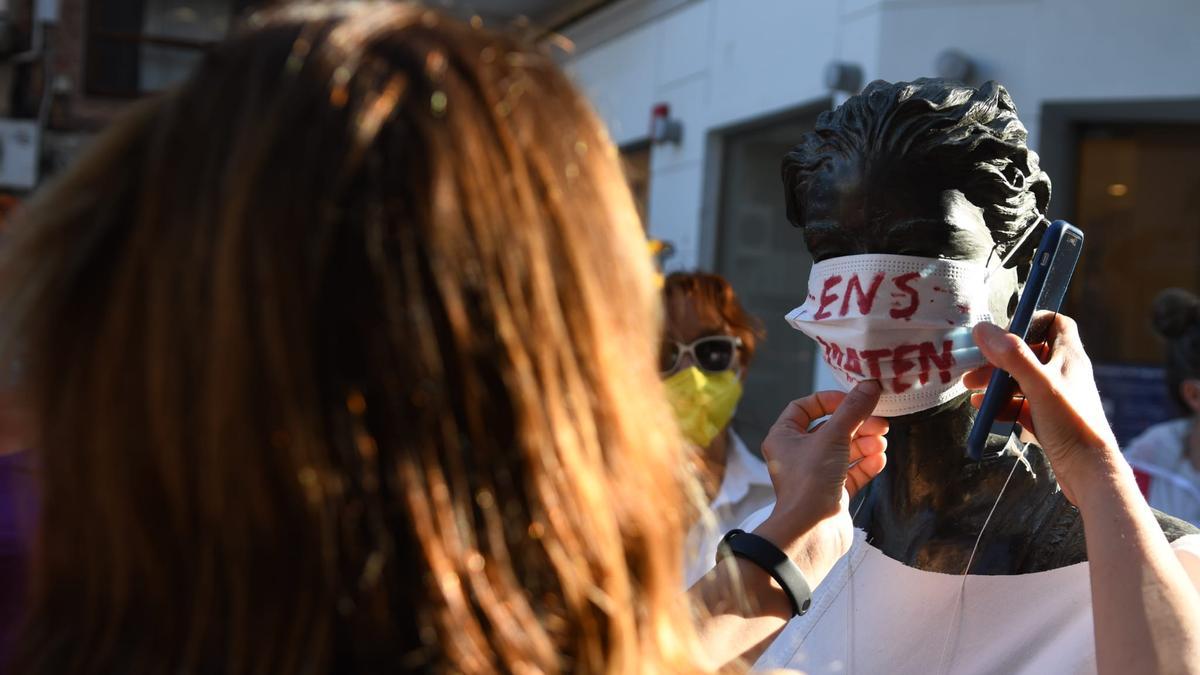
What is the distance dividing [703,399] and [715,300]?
399 millimetres

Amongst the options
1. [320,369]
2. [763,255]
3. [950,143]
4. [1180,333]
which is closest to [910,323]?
[950,143]

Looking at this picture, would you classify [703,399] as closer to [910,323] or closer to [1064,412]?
[910,323]

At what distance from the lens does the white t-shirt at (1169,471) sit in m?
4.59

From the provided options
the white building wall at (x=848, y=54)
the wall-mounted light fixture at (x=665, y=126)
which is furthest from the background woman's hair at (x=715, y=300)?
the wall-mounted light fixture at (x=665, y=126)

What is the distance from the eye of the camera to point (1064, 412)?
64.8 inches

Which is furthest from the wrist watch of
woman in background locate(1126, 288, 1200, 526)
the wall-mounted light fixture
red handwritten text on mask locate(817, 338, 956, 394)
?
the wall-mounted light fixture

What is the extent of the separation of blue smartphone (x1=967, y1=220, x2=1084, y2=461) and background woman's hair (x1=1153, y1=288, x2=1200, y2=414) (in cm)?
333

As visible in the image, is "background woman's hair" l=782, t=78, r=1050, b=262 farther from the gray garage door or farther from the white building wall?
the gray garage door

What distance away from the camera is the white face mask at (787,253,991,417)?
1.95 m

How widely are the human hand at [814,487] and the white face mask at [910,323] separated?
0.43 ft

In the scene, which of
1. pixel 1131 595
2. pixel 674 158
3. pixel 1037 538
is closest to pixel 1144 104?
pixel 674 158

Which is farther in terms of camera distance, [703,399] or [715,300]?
[715,300]

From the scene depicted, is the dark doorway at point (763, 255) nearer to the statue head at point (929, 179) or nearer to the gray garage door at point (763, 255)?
the gray garage door at point (763, 255)

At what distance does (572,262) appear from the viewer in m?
0.92
